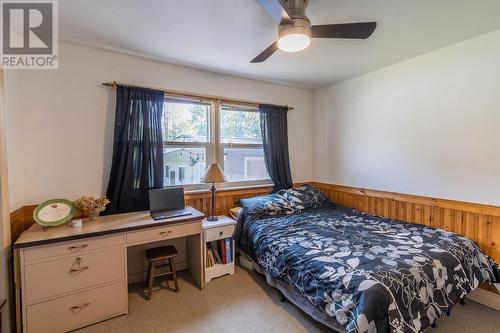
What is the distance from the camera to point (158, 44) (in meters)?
2.32

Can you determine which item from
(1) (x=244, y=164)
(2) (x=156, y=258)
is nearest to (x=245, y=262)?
(2) (x=156, y=258)

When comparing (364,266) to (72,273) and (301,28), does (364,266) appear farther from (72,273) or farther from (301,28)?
(72,273)

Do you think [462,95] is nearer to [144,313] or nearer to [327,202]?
[327,202]

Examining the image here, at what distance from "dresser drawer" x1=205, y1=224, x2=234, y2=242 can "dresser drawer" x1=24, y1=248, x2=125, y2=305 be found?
0.81 meters

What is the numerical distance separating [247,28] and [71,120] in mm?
1854

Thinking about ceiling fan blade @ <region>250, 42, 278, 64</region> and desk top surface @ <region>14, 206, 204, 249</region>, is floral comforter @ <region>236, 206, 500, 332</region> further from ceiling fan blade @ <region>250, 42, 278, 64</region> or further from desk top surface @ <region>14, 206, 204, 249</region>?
ceiling fan blade @ <region>250, 42, 278, 64</region>

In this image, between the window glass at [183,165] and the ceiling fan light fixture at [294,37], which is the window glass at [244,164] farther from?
the ceiling fan light fixture at [294,37]

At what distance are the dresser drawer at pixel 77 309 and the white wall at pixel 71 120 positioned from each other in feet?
2.78

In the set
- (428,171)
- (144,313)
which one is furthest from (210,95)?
(428,171)

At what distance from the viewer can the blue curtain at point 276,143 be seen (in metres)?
3.45

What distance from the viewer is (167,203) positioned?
2.52 metres

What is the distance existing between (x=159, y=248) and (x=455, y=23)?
334 centimetres

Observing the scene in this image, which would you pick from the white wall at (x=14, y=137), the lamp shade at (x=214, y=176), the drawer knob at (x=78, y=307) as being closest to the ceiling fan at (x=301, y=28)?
the lamp shade at (x=214, y=176)

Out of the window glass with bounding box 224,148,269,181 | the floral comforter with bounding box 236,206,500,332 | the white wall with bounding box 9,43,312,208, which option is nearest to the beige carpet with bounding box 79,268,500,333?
the floral comforter with bounding box 236,206,500,332
